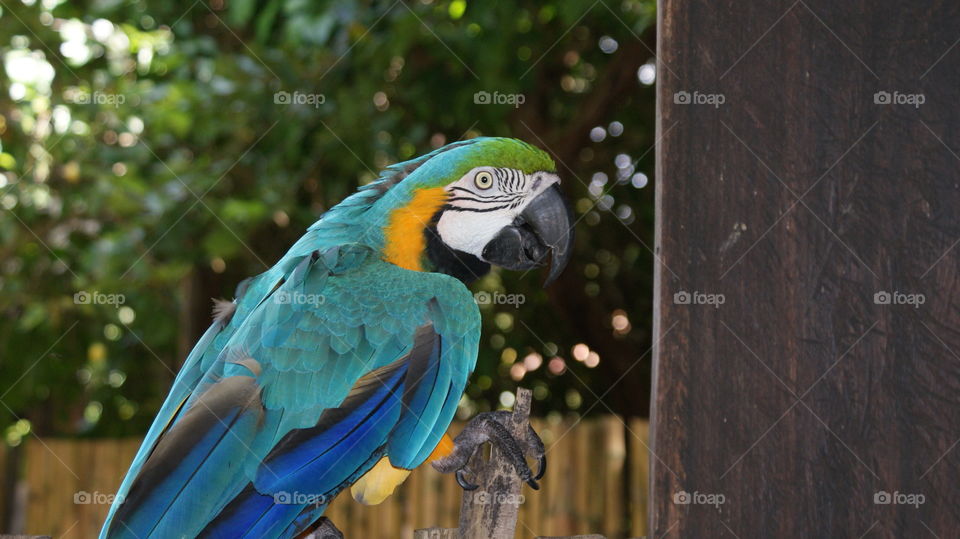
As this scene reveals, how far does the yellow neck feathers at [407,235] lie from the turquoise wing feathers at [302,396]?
8 centimetres

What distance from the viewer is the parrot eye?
2066 mm

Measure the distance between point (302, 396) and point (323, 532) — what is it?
31 centimetres

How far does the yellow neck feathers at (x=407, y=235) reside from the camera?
209cm

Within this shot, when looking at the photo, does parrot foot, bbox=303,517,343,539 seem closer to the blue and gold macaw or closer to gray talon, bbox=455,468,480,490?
the blue and gold macaw

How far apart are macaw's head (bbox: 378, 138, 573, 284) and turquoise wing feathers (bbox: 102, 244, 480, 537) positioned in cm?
12

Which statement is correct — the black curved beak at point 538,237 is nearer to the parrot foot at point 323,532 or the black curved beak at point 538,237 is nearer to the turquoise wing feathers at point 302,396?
the turquoise wing feathers at point 302,396

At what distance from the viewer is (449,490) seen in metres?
4.95

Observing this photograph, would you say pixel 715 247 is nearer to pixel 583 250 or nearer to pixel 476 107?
pixel 476 107

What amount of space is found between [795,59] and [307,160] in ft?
10.5

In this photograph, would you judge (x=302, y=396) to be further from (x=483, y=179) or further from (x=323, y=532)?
(x=483, y=179)

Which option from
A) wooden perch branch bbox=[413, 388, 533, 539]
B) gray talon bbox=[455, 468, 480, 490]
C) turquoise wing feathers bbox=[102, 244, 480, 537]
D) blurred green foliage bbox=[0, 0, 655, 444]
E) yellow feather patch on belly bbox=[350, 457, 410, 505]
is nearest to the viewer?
wooden perch branch bbox=[413, 388, 533, 539]

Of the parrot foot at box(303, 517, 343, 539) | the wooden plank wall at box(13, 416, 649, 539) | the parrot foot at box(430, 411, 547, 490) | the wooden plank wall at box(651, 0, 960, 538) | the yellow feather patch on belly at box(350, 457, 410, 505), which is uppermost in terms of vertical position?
the wooden plank wall at box(651, 0, 960, 538)

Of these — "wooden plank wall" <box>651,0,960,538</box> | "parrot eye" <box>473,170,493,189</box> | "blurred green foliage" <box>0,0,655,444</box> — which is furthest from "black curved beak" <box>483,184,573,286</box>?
"blurred green foliage" <box>0,0,655,444</box>

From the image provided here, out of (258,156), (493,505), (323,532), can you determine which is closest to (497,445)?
(493,505)
